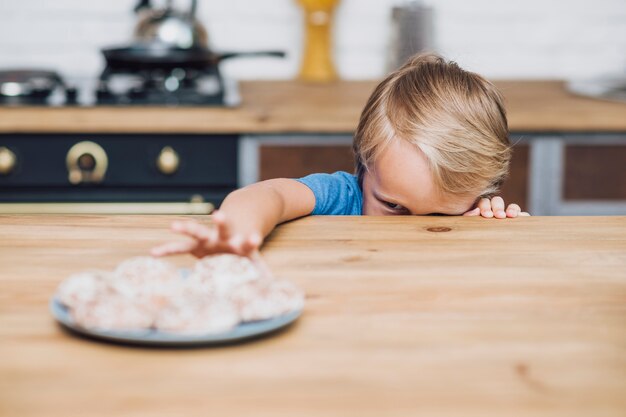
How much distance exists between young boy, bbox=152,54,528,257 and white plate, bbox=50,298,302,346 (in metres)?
0.55

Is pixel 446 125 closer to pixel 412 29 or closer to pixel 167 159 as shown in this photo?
pixel 167 159

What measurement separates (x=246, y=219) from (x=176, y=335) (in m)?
0.33

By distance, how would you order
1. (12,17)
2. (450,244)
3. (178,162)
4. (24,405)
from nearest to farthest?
(24,405) < (450,244) < (178,162) < (12,17)

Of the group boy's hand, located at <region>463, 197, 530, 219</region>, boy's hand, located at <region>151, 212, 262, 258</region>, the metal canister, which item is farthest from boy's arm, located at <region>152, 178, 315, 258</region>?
the metal canister

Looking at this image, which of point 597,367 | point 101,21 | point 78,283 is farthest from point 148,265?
point 101,21

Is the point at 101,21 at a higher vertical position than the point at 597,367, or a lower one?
higher

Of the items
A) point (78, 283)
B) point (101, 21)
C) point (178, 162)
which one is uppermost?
point (101, 21)

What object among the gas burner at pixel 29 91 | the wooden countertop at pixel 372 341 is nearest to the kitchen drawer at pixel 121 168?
the gas burner at pixel 29 91

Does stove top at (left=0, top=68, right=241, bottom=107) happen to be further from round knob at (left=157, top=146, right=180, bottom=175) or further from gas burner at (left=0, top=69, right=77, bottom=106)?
round knob at (left=157, top=146, right=180, bottom=175)

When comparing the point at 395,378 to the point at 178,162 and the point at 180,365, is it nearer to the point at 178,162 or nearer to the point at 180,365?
the point at 180,365

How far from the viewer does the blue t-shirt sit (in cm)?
Result: 132

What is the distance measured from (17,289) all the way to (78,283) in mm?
125

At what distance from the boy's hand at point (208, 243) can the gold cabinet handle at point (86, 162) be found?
1230 mm

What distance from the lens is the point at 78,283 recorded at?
0.62 meters
